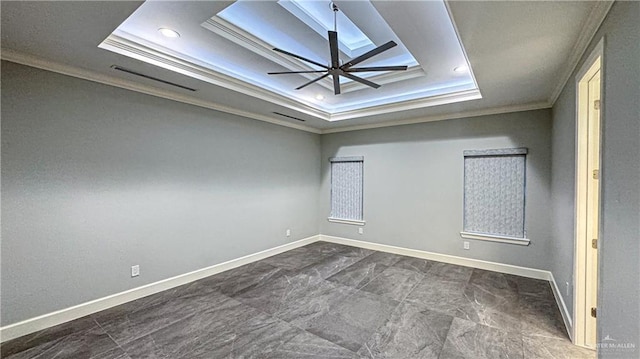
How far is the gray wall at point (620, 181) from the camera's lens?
1284mm

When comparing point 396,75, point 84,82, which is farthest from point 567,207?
point 84,82

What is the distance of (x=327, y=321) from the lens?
2.80m

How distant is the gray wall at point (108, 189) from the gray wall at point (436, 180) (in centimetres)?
233

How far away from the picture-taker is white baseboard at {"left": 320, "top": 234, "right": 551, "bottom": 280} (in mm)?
4000

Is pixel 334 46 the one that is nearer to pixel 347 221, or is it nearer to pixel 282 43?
pixel 282 43

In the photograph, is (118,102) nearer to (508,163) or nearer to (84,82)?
(84,82)

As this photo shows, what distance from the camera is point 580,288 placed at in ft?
7.58

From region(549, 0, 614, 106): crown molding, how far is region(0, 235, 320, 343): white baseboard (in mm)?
4758

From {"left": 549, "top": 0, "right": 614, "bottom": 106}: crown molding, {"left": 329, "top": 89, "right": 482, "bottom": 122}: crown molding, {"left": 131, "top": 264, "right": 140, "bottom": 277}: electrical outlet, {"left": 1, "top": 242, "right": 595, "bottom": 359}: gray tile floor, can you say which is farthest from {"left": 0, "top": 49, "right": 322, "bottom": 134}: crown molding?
{"left": 549, "top": 0, "right": 614, "bottom": 106}: crown molding

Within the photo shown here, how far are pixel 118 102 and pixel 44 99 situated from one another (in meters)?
0.63

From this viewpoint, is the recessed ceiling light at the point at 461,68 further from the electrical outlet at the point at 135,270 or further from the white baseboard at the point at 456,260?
the electrical outlet at the point at 135,270

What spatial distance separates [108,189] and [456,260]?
5.11 meters

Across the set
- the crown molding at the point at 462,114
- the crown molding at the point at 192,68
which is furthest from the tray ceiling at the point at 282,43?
the crown molding at the point at 462,114

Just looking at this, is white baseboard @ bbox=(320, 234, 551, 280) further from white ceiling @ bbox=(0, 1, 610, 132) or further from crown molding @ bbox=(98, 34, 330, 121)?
crown molding @ bbox=(98, 34, 330, 121)
